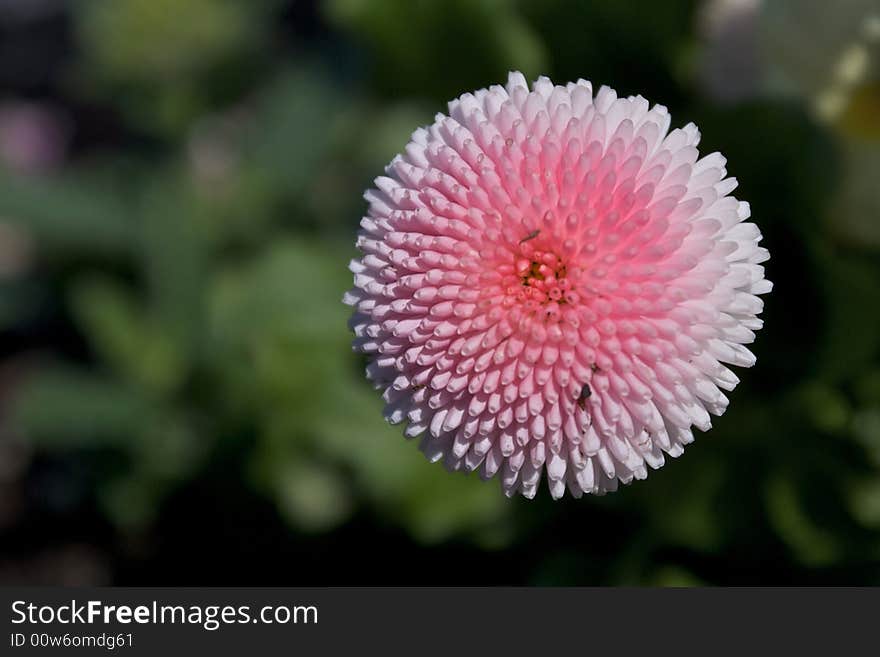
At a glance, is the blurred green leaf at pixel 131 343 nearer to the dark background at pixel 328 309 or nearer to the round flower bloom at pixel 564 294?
the dark background at pixel 328 309

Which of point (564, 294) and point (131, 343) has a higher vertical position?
point (131, 343)

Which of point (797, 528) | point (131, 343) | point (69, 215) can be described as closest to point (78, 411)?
point (131, 343)

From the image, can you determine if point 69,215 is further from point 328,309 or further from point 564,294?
point 564,294

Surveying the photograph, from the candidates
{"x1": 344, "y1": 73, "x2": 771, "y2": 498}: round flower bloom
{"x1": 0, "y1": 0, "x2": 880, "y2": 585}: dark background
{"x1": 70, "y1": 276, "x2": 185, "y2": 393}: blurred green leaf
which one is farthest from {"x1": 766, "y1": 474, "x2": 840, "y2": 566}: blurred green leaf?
{"x1": 70, "y1": 276, "x2": 185, "y2": 393}: blurred green leaf

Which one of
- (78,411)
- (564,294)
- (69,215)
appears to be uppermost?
(69,215)

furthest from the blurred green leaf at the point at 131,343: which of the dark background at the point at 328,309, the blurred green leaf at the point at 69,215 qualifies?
the blurred green leaf at the point at 69,215

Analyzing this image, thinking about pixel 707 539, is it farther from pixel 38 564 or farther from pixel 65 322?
pixel 65 322
